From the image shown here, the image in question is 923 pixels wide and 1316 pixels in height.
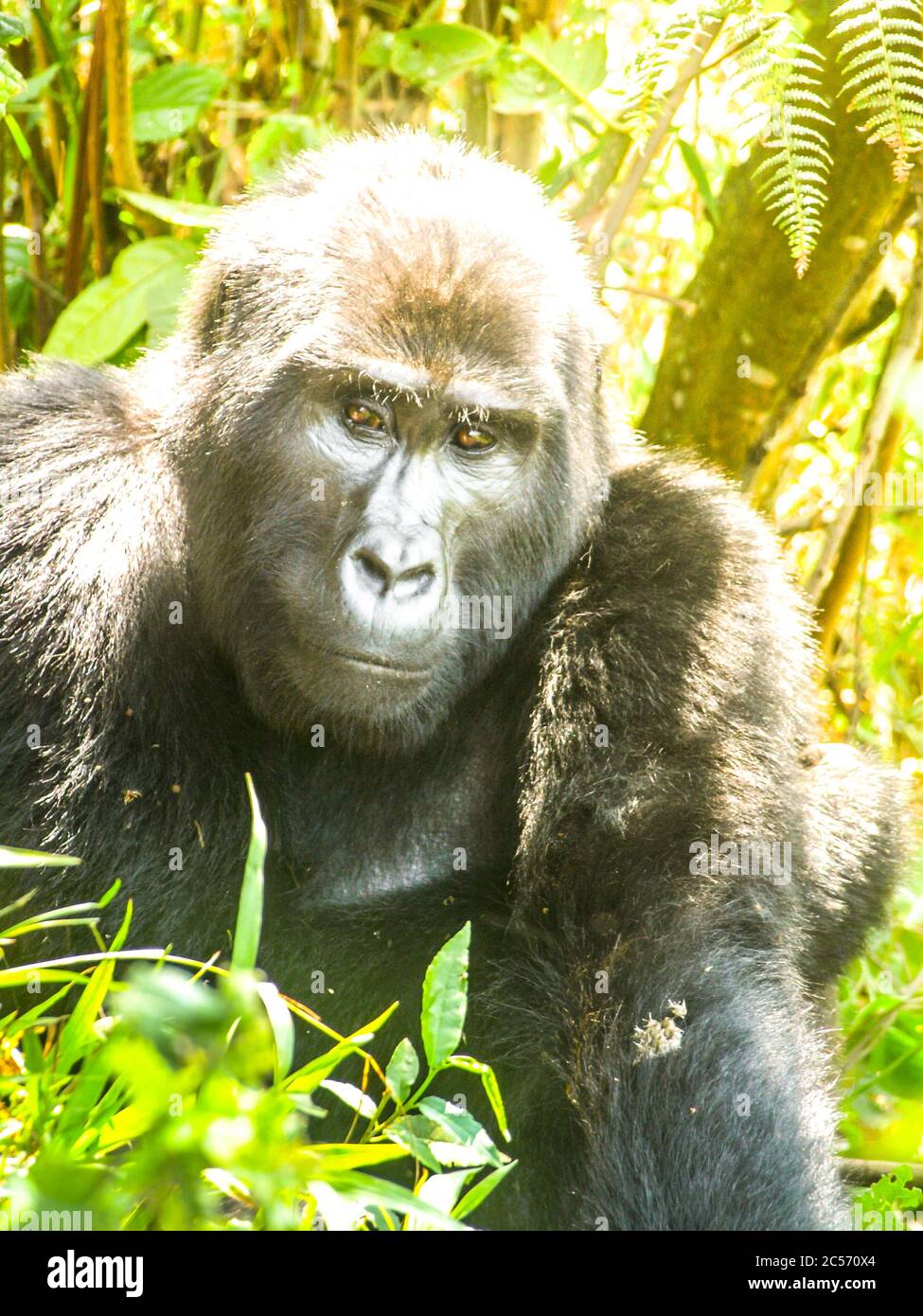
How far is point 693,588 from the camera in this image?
3.85 metres

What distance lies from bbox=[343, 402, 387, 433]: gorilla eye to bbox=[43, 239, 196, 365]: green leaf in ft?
6.41

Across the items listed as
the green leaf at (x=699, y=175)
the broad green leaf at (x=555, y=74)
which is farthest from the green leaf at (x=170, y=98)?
the green leaf at (x=699, y=175)

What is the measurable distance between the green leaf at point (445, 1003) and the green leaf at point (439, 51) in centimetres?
382

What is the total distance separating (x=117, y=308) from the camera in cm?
530

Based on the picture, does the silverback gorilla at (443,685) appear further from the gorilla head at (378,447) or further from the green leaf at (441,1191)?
the green leaf at (441,1191)

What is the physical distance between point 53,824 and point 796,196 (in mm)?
2438

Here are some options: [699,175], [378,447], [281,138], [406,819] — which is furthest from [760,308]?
[406,819]

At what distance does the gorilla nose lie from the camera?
329cm

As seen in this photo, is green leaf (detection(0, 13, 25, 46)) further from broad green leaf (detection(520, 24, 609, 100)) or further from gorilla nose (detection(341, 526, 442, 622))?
broad green leaf (detection(520, 24, 609, 100))

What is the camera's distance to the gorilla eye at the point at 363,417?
11.7 feet

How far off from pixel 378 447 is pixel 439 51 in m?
2.47

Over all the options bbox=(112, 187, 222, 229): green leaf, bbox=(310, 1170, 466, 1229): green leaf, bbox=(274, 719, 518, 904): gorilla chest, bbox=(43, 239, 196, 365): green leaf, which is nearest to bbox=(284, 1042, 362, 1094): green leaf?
bbox=(310, 1170, 466, 1229): green leaf
